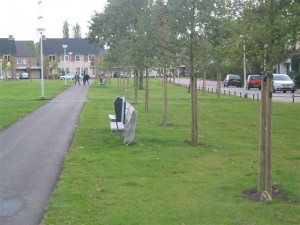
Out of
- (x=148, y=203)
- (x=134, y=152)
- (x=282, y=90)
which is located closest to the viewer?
(x=148, y=203)

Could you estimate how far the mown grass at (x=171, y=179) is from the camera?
7.26 m

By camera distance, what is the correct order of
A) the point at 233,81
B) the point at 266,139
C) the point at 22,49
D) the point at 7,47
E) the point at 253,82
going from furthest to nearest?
the point at 22,49
the point at 7,47
the point at 233,81
the point at 253,82
the point at 266,139

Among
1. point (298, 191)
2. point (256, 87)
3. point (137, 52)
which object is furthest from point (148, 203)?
point (256, 87)

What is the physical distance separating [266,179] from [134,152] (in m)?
4.98

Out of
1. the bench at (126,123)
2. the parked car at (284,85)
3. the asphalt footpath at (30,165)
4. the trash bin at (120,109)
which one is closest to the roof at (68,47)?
the parked car at (284,85)

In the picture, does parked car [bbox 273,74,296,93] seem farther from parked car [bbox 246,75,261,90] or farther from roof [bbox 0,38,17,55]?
roof [bbox 0,38,17,55]

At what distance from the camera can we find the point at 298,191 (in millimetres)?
8602

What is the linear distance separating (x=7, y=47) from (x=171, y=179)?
124 meters

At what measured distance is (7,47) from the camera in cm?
12862

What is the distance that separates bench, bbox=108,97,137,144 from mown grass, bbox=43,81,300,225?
0.98 ft

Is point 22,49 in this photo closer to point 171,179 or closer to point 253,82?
point 253,82

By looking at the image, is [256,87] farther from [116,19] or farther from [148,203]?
[148,203]

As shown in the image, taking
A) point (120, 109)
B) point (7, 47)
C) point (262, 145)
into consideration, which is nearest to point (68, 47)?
point (7, 47)

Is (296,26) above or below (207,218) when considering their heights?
above
